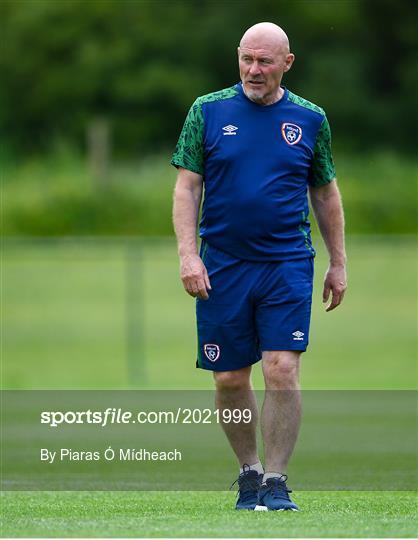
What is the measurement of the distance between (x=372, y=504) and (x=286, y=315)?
1.11 meters

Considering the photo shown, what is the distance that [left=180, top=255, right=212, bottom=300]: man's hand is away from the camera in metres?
7.43

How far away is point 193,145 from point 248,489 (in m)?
1.67

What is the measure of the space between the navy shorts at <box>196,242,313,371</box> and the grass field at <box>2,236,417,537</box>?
0.78 meters

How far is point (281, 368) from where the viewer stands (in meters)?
7.49

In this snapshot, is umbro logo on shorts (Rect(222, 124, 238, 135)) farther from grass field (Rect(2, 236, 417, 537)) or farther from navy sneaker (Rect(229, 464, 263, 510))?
grass field (Rect(2, 236, 417, 537))

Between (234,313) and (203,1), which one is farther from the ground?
(203,1)

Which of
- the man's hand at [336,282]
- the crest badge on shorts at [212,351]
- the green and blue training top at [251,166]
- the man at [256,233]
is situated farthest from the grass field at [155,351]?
the green and blue training top at [251,166]

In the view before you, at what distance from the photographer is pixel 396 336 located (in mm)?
22328

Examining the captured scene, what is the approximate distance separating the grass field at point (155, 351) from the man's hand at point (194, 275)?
41.1 inches

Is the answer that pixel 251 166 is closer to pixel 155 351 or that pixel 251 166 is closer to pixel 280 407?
pixel 280 407

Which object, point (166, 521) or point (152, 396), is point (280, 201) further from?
point (152, 396)

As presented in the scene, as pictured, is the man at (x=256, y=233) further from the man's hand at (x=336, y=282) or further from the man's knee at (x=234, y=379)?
the man's hand at (x=336, y=282)

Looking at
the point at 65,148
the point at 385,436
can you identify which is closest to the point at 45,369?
the point at 385,436

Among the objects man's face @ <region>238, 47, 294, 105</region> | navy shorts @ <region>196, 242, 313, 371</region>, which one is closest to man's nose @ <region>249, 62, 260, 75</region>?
man's face @ <region>238, 47, 294, 105</region>
